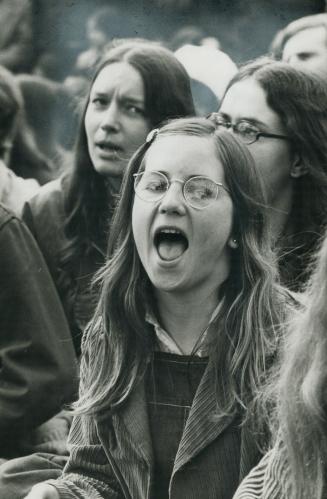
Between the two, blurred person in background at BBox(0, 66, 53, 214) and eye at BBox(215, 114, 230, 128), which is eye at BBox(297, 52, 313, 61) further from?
blurred person in background at BBox(0, 66, 53, 214)

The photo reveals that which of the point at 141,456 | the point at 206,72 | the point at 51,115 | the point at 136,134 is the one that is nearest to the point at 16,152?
the point at 51,115

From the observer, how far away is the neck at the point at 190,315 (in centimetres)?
199

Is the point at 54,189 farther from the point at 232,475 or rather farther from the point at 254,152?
the point at 232,475

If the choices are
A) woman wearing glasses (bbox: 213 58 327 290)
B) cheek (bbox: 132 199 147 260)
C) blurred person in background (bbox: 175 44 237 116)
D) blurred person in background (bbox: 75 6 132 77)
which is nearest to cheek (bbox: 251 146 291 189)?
woman wearing glasses (bbox: 213 58 327 290)

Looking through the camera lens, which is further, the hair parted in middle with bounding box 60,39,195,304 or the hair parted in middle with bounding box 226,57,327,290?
the hair parted in middle with bounding box 60,39,195,304

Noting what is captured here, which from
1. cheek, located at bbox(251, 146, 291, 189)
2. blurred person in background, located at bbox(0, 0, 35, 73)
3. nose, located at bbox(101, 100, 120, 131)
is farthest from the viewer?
blurred person in background, located at bbox(0, 0, 35, 73)

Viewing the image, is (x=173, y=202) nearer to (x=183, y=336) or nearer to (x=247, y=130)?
(x=183, y=336)

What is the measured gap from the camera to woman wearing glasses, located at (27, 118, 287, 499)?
74.6 inches

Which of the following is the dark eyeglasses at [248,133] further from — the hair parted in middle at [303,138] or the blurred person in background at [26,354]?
the blurred person in background at [26,354]

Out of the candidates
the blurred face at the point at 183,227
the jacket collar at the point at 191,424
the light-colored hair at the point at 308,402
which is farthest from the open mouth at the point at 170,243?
the light-colored hair at the point at 308,402

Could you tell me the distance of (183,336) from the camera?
2002 millimetres

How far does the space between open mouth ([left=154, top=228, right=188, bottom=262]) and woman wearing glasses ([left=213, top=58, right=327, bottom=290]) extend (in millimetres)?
469

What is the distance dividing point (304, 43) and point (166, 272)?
96 centimetres

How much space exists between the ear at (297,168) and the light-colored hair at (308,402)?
79 centimetres
